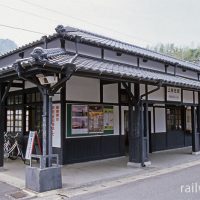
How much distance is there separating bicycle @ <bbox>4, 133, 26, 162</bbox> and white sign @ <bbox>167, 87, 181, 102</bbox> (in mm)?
6359

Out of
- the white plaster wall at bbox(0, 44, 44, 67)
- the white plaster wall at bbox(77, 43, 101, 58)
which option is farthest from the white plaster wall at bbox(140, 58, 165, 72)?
the white plaster wall at bbox(0, 44, 44, 67)

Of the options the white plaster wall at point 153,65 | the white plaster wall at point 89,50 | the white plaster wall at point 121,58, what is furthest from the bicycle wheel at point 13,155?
the white plaster wall at point 153,65

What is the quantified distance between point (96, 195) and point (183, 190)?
2015 millimetres

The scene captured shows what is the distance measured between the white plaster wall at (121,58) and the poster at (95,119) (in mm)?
1982

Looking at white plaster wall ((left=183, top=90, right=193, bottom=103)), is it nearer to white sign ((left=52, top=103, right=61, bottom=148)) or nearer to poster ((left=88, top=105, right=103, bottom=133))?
poster ((left=88, top=105, right=103, bottom=133))

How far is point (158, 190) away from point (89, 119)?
4806 mm

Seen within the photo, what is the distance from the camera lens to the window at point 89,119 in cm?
1037

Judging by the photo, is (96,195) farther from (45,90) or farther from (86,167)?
(86,167)

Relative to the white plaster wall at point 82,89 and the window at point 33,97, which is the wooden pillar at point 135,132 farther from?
the window at point 33,97

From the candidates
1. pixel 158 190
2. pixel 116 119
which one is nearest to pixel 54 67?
pixel 158 190

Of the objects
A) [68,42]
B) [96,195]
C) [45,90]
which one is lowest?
[96,195]

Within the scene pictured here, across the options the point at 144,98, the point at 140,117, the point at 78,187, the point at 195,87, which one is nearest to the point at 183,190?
the point at 78,187

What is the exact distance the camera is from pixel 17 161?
11320 millimetres

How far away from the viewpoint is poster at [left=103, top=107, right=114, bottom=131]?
1167 centimetres
